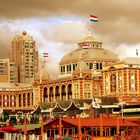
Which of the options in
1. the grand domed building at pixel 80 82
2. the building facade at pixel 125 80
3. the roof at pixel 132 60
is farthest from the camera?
the grand domed building at pixel 80 82

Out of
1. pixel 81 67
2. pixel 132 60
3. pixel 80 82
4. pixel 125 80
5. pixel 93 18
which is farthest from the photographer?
pixel 81 67

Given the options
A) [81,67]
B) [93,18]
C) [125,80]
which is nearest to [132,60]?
[125,80]

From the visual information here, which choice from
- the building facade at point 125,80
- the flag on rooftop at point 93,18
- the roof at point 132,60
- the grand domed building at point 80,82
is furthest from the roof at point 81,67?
the flag on rooftop at point 93,18

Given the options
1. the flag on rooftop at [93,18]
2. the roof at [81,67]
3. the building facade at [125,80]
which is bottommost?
the building facade at [125,80]

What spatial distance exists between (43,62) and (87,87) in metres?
23.3

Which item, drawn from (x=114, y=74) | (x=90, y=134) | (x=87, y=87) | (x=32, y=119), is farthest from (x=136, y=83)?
(x=90, y=134)

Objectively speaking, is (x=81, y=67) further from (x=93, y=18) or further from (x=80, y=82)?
(x=93, y=18)

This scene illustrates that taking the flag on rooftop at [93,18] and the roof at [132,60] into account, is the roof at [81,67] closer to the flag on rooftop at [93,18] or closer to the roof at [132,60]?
the roof at [132,60]

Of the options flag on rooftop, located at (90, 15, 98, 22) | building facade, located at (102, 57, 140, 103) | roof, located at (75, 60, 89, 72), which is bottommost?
building facade, located at (102, 57, 140, 103)

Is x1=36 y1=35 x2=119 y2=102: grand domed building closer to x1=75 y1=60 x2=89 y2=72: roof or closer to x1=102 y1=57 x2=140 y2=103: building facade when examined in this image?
x1=75 y1=60 x2=89 y2=72: roof

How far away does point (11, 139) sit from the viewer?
84250 millimetres

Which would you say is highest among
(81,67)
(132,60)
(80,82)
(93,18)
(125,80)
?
(93,18)

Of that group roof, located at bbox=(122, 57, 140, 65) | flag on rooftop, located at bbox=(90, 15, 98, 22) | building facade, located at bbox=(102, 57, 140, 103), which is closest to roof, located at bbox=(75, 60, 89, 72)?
building facade, located at bbox=(102, 57, 140, 103)

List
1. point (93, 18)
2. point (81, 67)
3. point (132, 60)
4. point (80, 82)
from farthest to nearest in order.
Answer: point (81, 67), point (80, 82), point (132, 60), point (93, 18)
